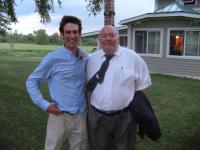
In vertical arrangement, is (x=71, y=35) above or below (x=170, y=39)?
above

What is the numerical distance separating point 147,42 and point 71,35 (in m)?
17.5

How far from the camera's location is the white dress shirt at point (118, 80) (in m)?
3.81

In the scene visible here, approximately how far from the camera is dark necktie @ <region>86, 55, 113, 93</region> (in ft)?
12.7

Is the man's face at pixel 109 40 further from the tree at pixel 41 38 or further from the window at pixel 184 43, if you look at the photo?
the tree at pixel 41 38

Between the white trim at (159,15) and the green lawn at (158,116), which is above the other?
the white trim at (159,15)

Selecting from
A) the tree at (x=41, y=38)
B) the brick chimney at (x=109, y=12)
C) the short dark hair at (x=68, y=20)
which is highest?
the brick chimney at (x=109, y=12)

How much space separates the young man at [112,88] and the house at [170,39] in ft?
49.5

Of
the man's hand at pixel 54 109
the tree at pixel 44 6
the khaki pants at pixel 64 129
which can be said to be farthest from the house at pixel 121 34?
the man's hand at pixel 54 109

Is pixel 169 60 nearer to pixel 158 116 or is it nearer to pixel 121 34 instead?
pixel 121 34

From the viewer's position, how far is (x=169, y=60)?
1992cm

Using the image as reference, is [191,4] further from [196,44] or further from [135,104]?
[135,104]

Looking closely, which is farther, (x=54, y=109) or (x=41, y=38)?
(x=41, y=38)

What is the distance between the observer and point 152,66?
67.7 ft

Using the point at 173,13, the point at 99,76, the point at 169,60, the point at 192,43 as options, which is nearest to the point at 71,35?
the point at 99,76
